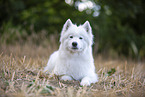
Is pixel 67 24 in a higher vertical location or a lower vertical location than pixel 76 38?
higher

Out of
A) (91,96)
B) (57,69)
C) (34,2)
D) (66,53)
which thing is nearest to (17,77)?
(57,69)

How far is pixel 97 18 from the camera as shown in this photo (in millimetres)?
9750

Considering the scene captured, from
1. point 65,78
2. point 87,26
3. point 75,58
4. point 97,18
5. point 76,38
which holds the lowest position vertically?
point 65,78

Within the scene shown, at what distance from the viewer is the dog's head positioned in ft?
12.0

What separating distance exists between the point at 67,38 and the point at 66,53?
1.26 ft

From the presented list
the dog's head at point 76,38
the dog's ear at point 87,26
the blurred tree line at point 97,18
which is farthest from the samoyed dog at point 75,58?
the blurred tree line at point 97,18

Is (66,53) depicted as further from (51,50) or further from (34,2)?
(34,2)

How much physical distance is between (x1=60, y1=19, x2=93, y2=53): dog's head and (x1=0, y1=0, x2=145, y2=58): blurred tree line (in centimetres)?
418

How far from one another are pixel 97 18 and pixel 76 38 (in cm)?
640

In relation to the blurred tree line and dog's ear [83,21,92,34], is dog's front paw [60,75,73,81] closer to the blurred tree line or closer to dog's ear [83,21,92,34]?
dog's ear [83,21,92,34]

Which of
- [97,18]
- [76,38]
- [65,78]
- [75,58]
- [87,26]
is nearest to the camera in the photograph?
[65,78]

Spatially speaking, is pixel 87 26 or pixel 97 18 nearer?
pixel 87 26

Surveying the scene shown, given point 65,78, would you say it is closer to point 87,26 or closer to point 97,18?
point 87,26

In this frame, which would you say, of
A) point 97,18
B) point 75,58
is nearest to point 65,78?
point 75,58
